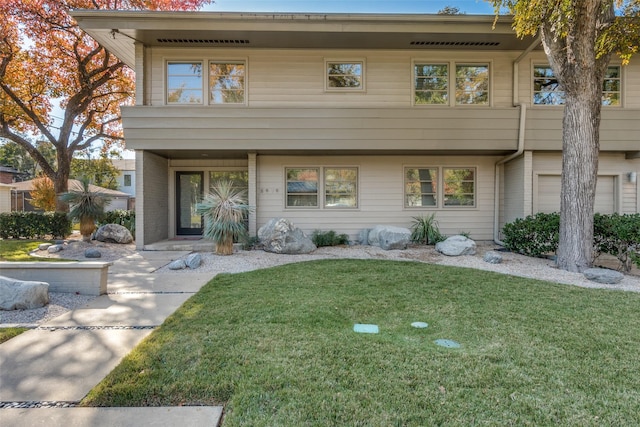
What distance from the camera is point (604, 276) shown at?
5.05m

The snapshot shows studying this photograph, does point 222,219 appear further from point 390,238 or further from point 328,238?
point 390,238

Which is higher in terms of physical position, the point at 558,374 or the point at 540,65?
the point at 540,65

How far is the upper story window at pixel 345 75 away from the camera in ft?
27.7

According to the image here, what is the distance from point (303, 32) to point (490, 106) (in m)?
5.15

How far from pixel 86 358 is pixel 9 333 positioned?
3.64 ft

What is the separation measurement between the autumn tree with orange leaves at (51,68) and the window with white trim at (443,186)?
11003mm

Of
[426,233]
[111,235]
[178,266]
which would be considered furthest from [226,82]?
[426,233]

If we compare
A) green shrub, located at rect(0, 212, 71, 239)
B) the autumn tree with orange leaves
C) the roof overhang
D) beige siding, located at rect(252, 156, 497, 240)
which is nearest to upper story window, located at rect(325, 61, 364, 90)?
the roof overhang

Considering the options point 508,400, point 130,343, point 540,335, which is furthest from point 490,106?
point 130,343

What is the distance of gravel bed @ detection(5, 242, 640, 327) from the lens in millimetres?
3705

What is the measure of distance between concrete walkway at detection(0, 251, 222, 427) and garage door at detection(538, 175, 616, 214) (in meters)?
8.69

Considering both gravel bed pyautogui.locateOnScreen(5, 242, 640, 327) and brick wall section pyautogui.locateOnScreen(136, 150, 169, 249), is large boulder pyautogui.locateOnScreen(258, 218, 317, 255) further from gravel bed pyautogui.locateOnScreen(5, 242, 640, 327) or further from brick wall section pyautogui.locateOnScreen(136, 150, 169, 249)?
brick wall section pyautogui.locateOnScreen(136, 150, 169, 249)

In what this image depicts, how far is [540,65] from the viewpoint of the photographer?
844cm

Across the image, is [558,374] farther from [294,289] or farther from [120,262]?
[120,262]
